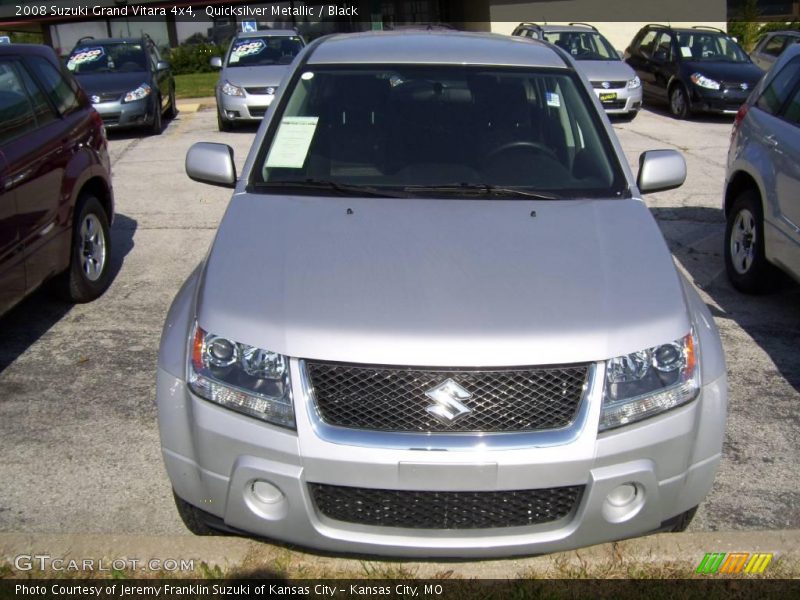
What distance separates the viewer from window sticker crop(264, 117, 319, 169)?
4172mm

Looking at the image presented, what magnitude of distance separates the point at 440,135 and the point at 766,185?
2901 millimetres

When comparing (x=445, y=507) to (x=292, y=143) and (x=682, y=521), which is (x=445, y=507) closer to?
(x=682, y=521)

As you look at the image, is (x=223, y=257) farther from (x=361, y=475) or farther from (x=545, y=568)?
(x=545, y=568)

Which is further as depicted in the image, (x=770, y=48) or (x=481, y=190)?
(x=770, y=48)

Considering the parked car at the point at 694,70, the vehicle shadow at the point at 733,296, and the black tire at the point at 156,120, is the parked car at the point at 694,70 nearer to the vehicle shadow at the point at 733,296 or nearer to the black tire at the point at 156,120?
the vehicle shadow at the point at 733,296

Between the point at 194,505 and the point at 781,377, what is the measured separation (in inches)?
139

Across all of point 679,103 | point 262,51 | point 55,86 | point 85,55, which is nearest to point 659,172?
point 55,86

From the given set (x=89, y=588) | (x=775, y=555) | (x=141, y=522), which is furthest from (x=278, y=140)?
(x=775, y=555)

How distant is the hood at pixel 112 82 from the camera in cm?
1398

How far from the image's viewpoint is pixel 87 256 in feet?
21.0

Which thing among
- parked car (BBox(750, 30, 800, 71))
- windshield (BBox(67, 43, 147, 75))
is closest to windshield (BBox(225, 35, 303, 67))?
windshield (BBox(67, 43, 147, 75))

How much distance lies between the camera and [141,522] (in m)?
3.72

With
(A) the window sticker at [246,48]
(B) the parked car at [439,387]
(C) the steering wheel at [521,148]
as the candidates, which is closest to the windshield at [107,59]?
(A) the window sticker at [246,48]

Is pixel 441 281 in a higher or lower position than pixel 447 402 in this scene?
higher
